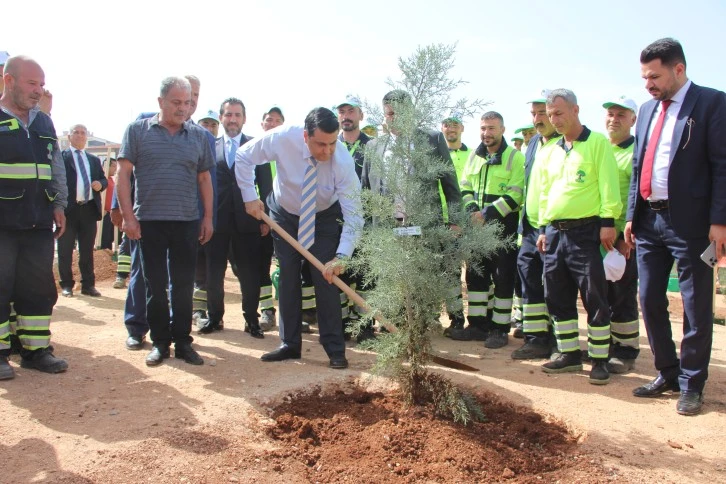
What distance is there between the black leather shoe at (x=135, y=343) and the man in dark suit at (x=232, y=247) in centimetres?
91

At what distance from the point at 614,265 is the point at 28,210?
15.6ft

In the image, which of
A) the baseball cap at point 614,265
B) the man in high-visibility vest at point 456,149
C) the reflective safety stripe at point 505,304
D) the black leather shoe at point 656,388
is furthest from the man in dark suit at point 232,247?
the black leather shoe at point 656,388

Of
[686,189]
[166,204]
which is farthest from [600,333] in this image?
[166,204]

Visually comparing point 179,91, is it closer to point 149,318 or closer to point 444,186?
point 149,318

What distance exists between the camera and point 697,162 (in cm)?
423

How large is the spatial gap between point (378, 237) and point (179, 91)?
87.9 inches

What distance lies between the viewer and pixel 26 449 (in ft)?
11.3

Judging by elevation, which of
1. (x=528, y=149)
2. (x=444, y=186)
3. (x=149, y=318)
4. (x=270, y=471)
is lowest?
(x=270, y=471)

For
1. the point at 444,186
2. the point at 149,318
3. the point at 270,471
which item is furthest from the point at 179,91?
the point at 270,471

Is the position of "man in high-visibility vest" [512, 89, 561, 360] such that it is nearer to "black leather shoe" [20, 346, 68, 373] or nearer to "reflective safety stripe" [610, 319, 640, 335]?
"reflective safety stripe" [610, 319, 640, 335]

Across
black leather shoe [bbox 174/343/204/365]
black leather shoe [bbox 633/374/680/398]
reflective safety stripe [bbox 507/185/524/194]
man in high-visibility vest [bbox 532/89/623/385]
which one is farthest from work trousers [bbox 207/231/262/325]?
black leather shoe [bbox 633/374/680/398]

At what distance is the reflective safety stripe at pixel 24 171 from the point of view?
180 inches

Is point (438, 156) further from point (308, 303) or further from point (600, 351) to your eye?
point (308, 303)

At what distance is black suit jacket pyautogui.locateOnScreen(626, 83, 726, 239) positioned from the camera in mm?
4145
